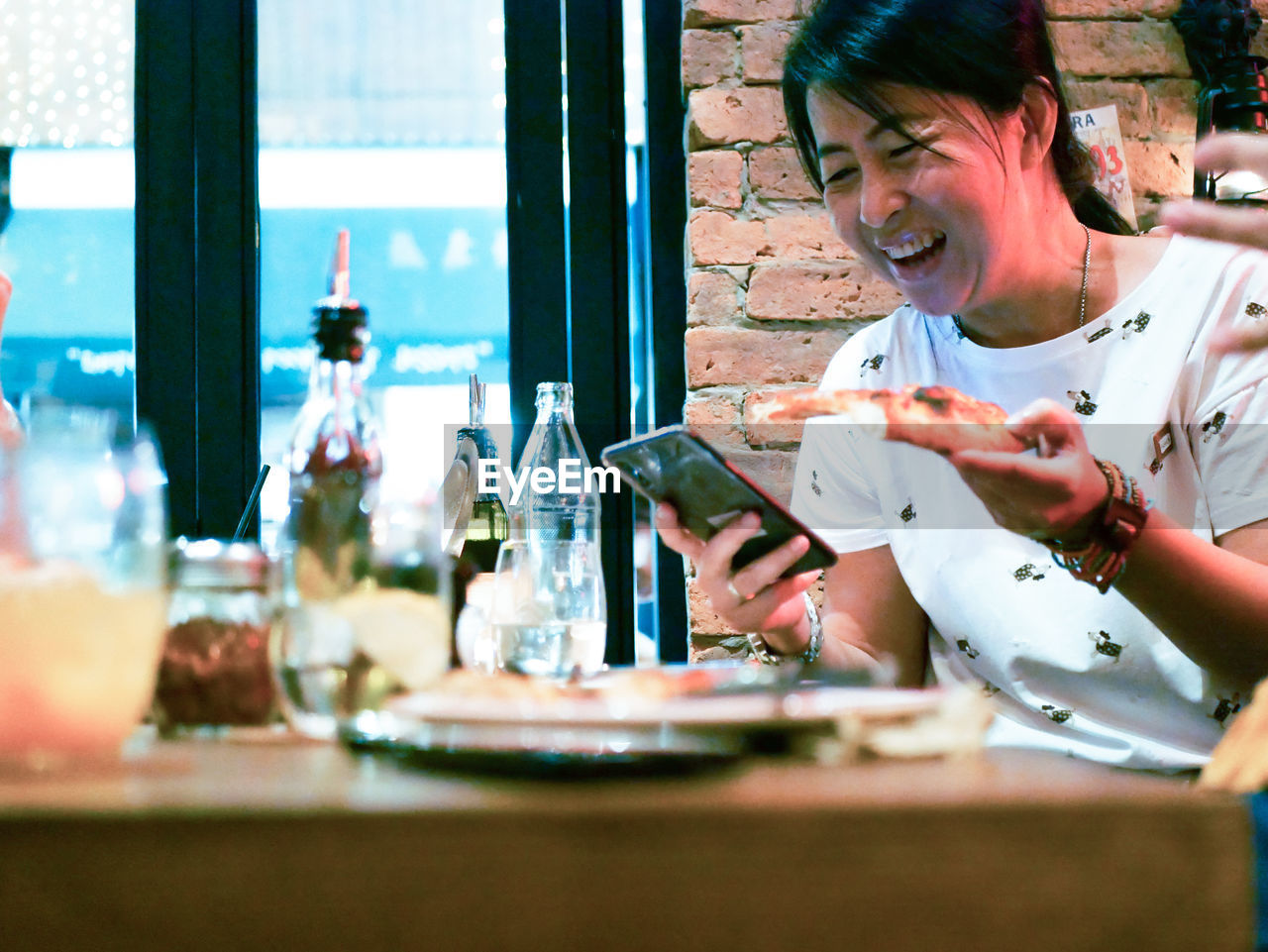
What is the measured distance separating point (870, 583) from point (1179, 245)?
0.53 metres

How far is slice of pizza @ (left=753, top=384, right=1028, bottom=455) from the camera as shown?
0.79 metres

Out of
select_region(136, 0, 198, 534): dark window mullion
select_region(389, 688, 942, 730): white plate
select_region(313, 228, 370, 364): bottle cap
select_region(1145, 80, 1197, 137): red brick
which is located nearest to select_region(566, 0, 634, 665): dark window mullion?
select_region(136, 0, 198, 534): dark window mullion

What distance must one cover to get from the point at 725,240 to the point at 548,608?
1.09 m

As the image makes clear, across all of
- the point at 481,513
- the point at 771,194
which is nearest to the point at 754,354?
the point at 771,194

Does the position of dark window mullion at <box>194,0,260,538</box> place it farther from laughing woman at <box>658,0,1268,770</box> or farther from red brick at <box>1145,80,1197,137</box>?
red brick at <box>1145,80,1197,137</box>

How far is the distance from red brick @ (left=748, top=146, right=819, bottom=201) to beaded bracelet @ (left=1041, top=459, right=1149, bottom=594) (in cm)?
107

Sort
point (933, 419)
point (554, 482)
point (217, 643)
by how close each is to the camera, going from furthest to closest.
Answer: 1. point (554, 482)
2. point (933, 419)
3. point (217, 643)

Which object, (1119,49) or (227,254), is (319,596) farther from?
(1119,49)

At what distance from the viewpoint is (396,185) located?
2.06 m

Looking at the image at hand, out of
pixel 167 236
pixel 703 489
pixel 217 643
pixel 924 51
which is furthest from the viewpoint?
pixel 167 236

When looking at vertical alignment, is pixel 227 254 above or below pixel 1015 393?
above

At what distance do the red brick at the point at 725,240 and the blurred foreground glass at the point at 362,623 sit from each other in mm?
1382

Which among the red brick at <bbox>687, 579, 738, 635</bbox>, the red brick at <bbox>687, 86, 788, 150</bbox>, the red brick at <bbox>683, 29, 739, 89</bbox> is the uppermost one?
the red brick at <bbox>683, 29, 739, 89</bbox>

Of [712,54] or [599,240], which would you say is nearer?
[712,54]
